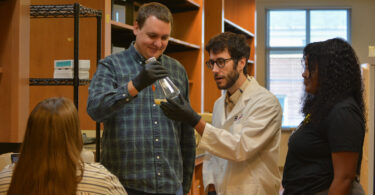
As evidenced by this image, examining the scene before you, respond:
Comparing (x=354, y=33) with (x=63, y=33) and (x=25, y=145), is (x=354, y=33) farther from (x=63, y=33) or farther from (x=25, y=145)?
(x=25, y=145)

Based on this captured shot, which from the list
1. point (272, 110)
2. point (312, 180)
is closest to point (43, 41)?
point (272, 110)

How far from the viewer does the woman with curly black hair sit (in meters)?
1.44

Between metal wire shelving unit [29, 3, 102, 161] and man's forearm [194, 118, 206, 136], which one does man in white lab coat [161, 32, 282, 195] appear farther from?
metal wire shelving unit [29, 3, 102, 161]

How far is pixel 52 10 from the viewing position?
197cm

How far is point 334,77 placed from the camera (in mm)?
1527

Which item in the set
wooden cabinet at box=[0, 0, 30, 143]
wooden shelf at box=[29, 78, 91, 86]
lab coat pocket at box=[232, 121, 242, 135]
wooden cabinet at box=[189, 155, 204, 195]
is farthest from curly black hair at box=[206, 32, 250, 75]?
wooden cabinet at box=[189, 155, 204, 195]

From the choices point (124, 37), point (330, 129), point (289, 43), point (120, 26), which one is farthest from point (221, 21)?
point (289, 43)

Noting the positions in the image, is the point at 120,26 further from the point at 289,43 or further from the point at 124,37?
the point at 289,43

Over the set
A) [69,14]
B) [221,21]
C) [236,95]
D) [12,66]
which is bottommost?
[236,95]

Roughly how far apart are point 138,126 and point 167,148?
0.16 m

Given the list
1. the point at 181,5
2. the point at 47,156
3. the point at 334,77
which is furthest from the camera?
the point at 181,5

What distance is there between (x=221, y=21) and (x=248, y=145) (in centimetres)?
274

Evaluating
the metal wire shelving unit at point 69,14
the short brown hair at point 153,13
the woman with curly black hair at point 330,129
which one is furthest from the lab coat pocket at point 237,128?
the metal wire shelving unit at point 69,14

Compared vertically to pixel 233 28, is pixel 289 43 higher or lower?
higher
